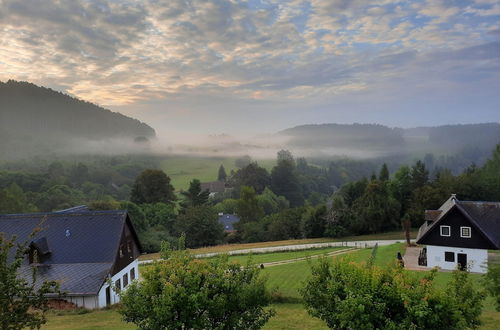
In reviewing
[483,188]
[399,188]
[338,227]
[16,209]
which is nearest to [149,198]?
[16,209]

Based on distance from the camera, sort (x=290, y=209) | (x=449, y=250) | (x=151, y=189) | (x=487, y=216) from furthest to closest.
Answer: (x=151, y=189)
(x=290, y=209)
(x=449, y=250)
(x=487, y=216)

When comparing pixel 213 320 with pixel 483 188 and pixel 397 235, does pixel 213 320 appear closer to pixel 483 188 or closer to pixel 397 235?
pixel 397 235

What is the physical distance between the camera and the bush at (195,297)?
10391 millimetres

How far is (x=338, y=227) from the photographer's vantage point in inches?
2279

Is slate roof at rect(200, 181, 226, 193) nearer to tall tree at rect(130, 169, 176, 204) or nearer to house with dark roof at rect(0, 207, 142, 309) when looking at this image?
tall tree at rect(130, 169, 176, 204)

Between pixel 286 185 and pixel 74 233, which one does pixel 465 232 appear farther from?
pixel 286 185

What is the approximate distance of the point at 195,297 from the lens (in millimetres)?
10148

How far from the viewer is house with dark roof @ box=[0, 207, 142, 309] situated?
24391 millimetres

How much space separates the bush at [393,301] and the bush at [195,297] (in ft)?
6.92

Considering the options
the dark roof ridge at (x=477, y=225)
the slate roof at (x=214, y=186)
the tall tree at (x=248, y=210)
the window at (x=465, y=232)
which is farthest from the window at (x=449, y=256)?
the slate roof at (x=214, y=186)

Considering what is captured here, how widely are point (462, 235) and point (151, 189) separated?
65.4m

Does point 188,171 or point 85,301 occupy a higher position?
point 188,171

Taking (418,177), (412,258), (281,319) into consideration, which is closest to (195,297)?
(281,319)

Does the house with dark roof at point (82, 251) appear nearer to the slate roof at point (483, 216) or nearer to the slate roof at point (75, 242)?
the slate roof at point (75, 242)
